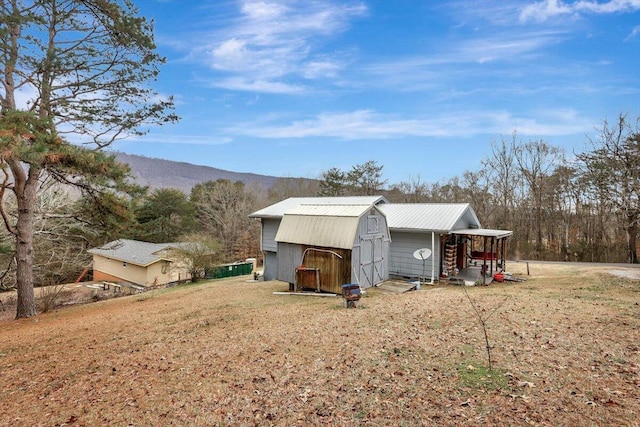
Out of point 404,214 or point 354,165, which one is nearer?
point 404,214

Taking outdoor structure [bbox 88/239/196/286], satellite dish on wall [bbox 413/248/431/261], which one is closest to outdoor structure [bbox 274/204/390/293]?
satellite dish on wall [bbox 413/248/431/261]

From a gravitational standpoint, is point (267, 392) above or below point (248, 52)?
below

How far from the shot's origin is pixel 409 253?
15883mm

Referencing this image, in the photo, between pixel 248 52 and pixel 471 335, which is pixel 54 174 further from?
pixel 471 335

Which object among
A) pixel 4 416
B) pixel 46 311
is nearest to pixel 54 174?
pixel 46 311

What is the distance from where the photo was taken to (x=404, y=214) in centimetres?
1702

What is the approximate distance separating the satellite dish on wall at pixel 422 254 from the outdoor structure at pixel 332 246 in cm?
171

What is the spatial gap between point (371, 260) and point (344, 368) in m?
8.77

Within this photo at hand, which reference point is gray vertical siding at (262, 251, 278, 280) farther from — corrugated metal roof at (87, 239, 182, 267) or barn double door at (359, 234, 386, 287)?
barn double door at (359, 234, 386, 287)

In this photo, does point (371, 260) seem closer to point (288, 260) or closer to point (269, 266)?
point (288, 260)

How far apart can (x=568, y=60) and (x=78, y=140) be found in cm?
2078

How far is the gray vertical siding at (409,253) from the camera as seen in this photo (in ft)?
50.3

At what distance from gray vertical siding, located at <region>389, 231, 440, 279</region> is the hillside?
1224 inches

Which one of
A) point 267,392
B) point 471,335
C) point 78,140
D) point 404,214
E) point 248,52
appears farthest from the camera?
point 404,214
